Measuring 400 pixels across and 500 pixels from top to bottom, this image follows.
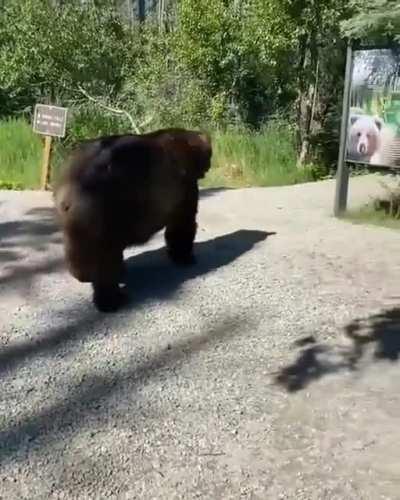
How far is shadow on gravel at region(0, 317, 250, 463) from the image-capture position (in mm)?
4531

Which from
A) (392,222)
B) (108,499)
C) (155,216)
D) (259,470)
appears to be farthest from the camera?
(392,222)

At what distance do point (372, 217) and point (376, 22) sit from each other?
2210mm

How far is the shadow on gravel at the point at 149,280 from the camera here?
19.0ft

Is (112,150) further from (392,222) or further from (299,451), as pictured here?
(392,222)

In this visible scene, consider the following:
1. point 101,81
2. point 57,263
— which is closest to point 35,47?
point 101,81

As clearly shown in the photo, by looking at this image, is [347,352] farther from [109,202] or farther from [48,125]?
[48,125]

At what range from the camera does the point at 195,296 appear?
22.2 feet

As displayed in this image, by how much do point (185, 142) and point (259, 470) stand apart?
390 centimetres

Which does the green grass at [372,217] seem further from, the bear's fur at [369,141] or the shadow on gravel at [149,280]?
the shadow on gravel at [149,280]

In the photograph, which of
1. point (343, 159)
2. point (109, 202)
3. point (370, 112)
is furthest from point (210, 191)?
point (109, 202)

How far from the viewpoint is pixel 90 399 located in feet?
16.3

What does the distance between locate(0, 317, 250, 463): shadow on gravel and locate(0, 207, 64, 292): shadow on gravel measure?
1.89 metres

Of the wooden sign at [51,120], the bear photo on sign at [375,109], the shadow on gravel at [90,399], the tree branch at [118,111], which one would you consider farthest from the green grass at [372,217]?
the tree branch at [118,111]

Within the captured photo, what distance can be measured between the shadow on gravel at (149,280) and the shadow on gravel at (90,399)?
0.64 metres
